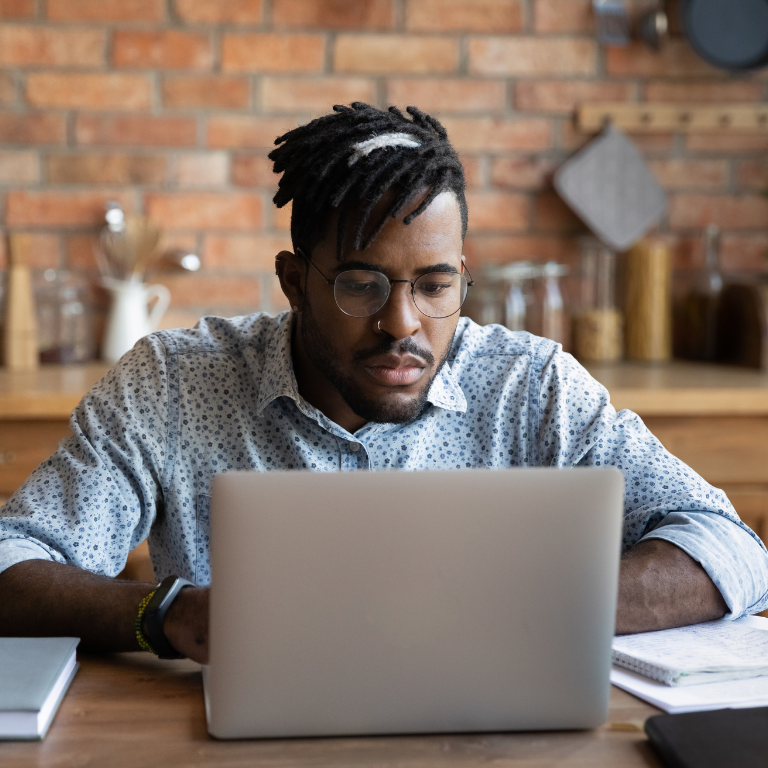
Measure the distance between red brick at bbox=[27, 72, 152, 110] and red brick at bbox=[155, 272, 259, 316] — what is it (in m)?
0.43

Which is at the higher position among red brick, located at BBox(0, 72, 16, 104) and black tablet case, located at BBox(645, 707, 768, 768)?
red brick, located at BBox(0, 72, 16, 104)

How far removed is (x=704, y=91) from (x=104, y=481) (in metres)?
1.95

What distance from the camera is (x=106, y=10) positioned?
227cm

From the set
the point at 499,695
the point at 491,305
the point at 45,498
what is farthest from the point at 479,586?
the point at 491,305

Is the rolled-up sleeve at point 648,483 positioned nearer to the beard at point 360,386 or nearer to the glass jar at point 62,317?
the beard at point 360,386

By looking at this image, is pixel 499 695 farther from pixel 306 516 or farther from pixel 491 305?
pixel 491 305

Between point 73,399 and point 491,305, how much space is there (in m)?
1.03

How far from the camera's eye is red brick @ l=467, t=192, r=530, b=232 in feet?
7.99

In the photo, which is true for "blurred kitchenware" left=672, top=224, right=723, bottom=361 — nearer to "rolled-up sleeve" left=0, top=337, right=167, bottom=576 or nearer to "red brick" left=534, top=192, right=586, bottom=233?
"red brick" left=534, top=192, right=586, bottom=233

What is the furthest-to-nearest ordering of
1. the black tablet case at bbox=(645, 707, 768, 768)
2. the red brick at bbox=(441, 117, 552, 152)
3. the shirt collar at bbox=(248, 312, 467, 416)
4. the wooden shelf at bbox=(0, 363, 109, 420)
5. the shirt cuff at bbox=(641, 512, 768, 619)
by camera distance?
the red brick at bbox=(441, 117, 552, 152) → the wooden shelf at bbox=(0, 363, 109, 420) → the shirt collar at bbox=(248, 312, 467, 416) → the shirt cuff at bbox=(641, 512, 768, 619) → the black tablet case at bbox=(645, 707, 768, 768)

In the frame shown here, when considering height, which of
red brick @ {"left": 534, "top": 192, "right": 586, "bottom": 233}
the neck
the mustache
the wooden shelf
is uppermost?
red brick @ {"left": 534, "top": 192, "right": 586, "bottom": 233}

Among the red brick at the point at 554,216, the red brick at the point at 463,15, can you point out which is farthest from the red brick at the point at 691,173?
the red brick at the point at 463,15

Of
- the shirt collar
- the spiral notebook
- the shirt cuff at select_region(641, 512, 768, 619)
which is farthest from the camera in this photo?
the shirt collar

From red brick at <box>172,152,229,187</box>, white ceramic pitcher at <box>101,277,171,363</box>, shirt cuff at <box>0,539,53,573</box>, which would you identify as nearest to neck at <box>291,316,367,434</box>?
shirt cuff at <box>0,539,53,573</box>
